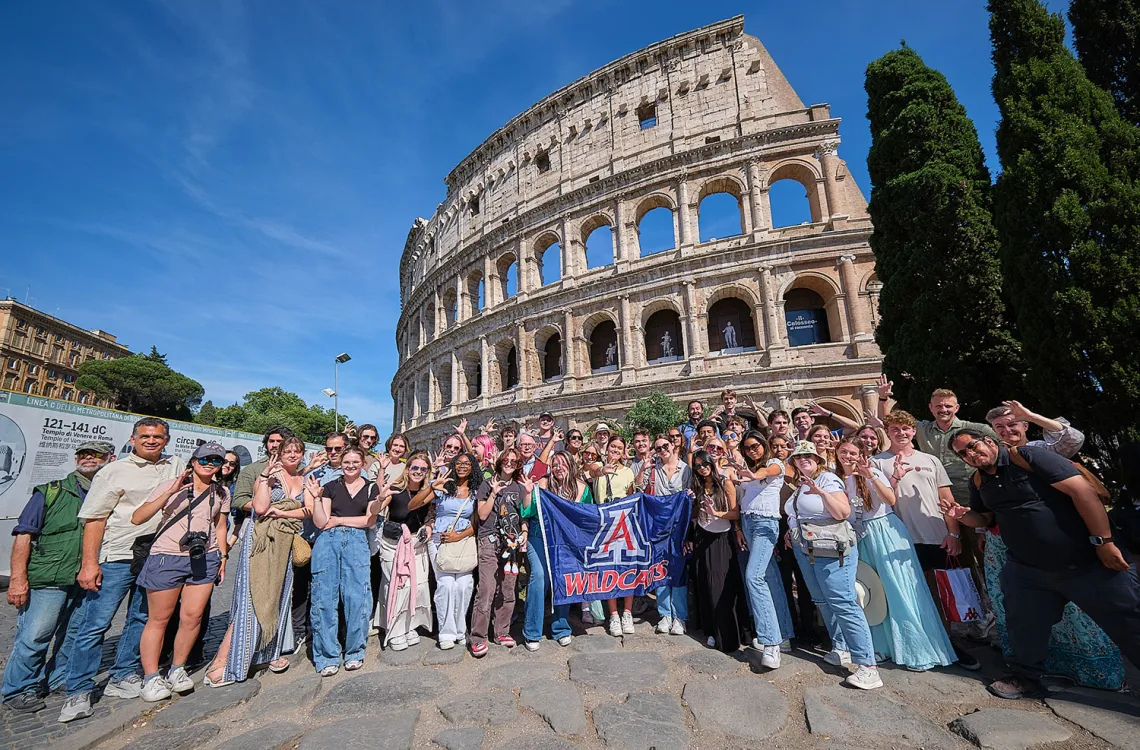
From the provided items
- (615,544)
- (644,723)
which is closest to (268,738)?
(644,723)

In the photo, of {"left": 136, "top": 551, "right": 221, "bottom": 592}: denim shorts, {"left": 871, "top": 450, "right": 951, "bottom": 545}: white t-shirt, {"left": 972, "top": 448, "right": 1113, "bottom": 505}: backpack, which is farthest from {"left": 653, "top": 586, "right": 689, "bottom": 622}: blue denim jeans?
{"left": 136, "top": 551, "right": 221, "bottom": 592}: denim shorts

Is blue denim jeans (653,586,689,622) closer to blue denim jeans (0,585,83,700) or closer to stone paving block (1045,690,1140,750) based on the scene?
stone paving block (1045,690,1140,750)

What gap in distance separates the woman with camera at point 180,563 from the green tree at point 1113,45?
13640mm

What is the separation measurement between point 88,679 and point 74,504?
1340 mm

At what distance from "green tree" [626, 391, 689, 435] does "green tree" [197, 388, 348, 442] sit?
43861 mm

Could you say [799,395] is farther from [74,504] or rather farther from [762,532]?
[74,504]

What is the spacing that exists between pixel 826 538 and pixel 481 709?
288 cm

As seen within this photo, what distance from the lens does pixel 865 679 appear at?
11.1ft

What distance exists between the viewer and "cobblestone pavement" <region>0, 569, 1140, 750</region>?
111 inches

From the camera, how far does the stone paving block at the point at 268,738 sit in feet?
9.35

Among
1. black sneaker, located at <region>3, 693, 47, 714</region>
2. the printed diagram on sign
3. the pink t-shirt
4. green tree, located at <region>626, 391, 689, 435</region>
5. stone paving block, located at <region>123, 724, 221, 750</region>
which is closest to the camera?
stone paving block, located at <region>123, 724, 221, 750</region>

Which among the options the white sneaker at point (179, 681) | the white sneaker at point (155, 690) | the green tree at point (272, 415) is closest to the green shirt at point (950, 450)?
the white sneaker at point (179, 681)

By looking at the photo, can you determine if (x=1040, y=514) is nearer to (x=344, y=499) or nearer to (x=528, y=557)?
(x=528, y=557)

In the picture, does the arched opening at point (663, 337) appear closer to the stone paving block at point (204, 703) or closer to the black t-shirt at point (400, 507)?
the black t-shirt at point (400, 507)
